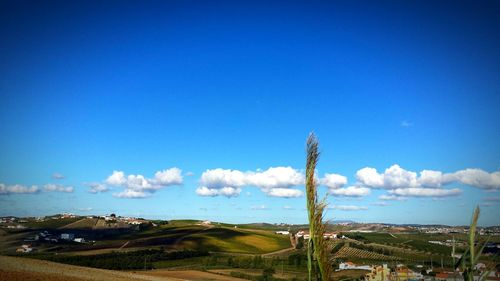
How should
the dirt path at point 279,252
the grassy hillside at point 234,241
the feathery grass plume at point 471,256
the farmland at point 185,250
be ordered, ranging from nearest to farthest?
1. the feathery grass plume at point 471,256
2. the farmland at point 185,250
3. the dirt path at point 279,252
4. the grassy hillside at point 234,241

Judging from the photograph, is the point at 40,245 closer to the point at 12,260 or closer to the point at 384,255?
the point at 12,260

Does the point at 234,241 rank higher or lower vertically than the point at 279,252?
higher

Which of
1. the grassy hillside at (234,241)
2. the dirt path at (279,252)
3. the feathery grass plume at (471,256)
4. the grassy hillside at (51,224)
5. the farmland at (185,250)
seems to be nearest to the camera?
the feathery grass plume at (471,256)

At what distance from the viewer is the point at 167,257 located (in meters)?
93.2

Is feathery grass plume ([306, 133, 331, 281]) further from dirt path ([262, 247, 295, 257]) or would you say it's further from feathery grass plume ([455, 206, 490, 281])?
dirt path ([262, 247, 295, 257])

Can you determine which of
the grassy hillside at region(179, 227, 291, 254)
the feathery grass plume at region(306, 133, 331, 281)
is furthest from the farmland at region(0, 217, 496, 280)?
the feathery grass plume at region(306, 133, 331, 281)

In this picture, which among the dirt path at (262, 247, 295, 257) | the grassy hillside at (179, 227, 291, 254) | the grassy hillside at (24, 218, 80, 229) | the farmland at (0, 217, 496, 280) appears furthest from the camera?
the grassy hillside at (24, 218, 80, 229)

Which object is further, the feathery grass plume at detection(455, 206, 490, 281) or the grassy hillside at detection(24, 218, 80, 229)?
the grassy hillside at detection(24, 218, 80, 229)

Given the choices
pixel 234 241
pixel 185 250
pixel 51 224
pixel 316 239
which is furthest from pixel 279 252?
pixel 316 239

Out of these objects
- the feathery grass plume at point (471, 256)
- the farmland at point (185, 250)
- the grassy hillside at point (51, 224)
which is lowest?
the farmland at point (185, 250)

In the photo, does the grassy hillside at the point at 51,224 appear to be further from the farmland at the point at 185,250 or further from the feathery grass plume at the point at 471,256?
the feathery grass plume at the point at 471,256

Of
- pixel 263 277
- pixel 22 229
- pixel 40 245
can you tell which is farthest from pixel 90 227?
pixel 263 277

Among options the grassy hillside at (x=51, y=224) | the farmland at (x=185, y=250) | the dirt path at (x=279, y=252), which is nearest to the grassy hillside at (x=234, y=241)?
the farmland at (x=185, y=250)

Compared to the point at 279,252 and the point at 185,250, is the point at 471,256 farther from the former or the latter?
the point at 279,252
